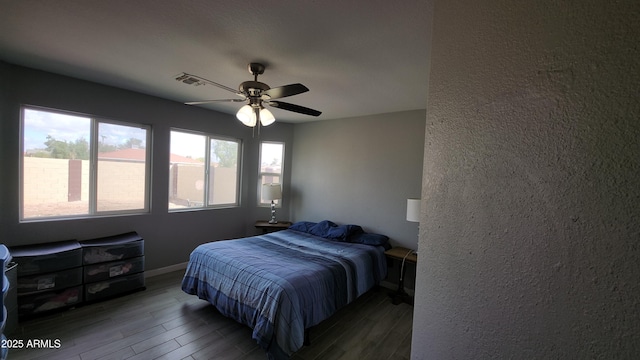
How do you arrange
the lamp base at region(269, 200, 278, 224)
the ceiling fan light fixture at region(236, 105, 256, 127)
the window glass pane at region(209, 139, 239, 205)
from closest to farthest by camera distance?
the ceiling fan light fixture at region(236, 105, 256, 127) → the window glass pane at region(209, 139, 239, 205) → the lamp base at region(269, 200, 278, 224)

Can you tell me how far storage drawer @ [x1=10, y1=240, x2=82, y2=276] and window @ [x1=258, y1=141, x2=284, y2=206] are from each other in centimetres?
266

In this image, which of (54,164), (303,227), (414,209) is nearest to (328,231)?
(303,227)

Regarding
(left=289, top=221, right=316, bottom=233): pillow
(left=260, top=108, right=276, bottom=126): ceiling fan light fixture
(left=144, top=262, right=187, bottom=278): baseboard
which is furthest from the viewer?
(left=289, top=221, right=316, bottom=233): pillow

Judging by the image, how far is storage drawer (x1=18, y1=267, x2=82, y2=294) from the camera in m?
2.43

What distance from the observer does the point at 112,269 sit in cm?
296

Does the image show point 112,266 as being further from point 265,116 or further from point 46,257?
point 265,116

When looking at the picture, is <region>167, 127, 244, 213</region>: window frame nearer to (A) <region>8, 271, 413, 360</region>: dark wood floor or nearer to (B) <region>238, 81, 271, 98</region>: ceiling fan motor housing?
(A) <region>8, 271, 413, 360</region>: dark wood floor

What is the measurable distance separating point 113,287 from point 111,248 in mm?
463

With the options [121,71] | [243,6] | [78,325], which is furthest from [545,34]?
[78,325]

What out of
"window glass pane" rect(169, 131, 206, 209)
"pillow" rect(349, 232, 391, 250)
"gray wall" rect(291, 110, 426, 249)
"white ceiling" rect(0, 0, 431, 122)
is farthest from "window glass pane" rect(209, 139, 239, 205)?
"pillow" rect(349, 232, 391, 250)

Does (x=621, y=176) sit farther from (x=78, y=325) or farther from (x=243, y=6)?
(x=78, y=325)

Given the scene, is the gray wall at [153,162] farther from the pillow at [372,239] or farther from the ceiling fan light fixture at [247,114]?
the ceiling fan light fixture at [247,114]

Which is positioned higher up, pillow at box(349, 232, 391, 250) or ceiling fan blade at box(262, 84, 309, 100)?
ceiling fan blade at box(262, 84, 309, 100)

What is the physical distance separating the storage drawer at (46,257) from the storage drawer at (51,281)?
0.05 metres
